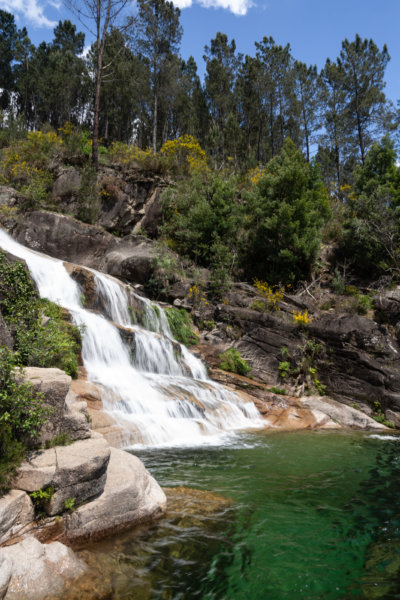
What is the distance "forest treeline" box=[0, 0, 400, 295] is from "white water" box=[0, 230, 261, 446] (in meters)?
5.98

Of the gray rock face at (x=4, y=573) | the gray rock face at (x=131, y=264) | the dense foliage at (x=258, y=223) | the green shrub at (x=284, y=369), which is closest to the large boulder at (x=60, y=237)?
the gray rock face at (x=131, y=264)

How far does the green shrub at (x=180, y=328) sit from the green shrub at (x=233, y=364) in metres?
1.68

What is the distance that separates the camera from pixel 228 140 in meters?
38.4

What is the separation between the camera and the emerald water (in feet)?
11.7

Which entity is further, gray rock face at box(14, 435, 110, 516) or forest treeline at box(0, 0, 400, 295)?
forest treeline at box(0, 0, 400, 295)

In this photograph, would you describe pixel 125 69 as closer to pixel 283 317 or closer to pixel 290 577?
pixel 283 317

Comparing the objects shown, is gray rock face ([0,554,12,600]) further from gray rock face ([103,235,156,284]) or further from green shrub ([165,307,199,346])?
gray rock face ([103,235,156,284])

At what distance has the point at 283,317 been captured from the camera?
16.6 metres

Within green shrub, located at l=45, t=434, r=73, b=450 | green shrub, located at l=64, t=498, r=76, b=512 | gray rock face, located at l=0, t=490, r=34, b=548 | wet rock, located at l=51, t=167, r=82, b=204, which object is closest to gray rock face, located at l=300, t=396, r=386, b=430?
green shrub, located at l=45, t=434, r=73, b=450

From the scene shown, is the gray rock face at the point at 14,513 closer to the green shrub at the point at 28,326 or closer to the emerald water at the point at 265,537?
the emerald water at the point at 265,537

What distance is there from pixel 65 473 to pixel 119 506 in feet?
2.71

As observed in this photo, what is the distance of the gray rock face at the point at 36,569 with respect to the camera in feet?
10.3

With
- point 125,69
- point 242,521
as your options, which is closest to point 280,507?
point 242,521

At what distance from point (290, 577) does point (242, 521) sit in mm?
1195
